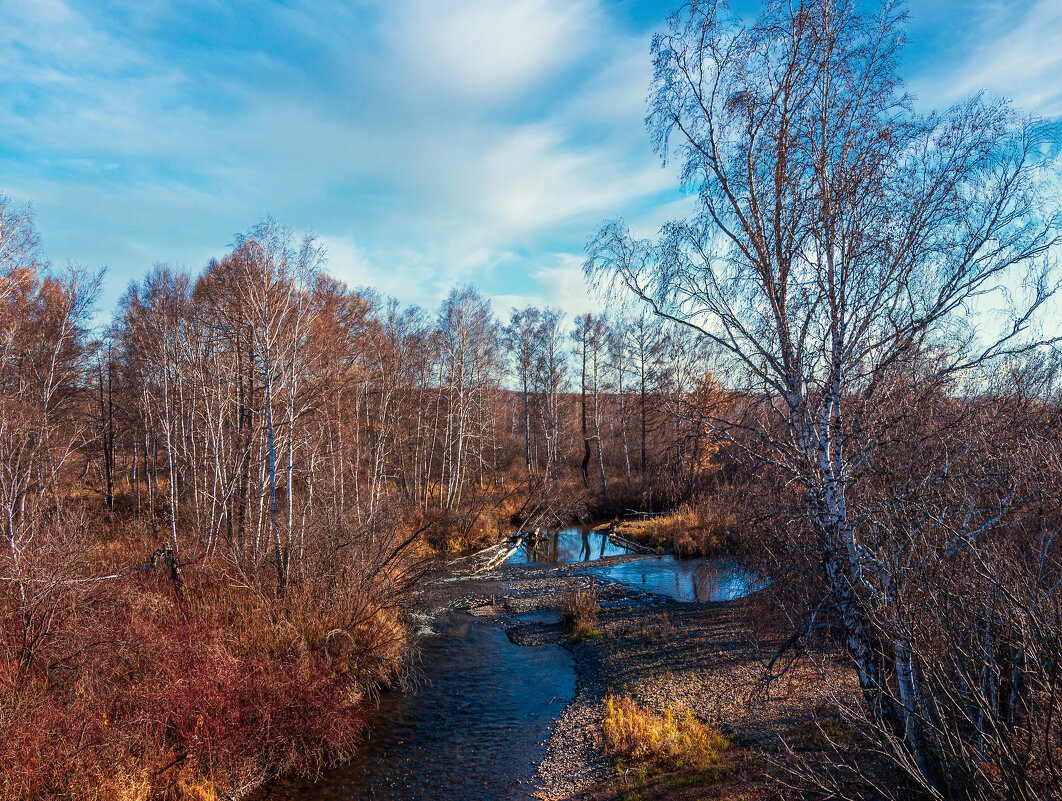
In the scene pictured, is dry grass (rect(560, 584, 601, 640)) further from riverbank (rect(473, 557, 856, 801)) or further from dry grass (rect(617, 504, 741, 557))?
dry grass (rect(617, 504, 741, 557))

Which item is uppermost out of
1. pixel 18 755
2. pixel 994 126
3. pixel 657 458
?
pixel 994 126

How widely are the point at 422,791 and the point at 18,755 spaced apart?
437 centimetres

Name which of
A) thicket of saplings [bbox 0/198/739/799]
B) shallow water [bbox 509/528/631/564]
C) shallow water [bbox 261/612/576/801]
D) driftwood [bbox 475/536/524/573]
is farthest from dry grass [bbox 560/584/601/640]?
shallow water [bbox 509/528/631/564]

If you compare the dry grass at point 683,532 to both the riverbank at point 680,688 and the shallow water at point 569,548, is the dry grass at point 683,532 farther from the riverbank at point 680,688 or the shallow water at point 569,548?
the riverbank at point 680,688

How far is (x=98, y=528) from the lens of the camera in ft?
53.6

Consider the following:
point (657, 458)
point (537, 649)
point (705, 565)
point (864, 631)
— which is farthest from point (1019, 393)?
point (705, 565)

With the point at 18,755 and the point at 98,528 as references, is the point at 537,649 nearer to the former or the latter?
the point at 18,755

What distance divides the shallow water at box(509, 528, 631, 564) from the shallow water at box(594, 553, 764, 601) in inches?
66.6

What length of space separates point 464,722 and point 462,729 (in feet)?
0.75

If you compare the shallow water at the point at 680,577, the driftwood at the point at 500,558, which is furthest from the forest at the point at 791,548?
the driftwood at the point at 500,558

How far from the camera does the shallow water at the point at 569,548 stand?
20.6 m

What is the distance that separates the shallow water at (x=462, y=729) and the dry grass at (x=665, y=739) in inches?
44.7

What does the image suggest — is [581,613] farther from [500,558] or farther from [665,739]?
[500,558]

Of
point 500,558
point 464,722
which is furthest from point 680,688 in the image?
point 500,558
